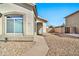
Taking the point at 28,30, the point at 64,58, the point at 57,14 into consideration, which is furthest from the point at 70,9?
the point at 64,58

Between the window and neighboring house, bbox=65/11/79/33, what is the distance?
9.04 feet

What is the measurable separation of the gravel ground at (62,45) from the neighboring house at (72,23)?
0.66 m

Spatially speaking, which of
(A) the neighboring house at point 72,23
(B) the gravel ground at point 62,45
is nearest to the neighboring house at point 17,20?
(B) the gravel ground at point 62,45

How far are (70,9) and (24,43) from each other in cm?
331

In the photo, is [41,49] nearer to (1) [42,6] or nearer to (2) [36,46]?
(2) [36,46]

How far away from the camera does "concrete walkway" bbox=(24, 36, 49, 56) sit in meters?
8.54

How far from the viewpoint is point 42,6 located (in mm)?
10086

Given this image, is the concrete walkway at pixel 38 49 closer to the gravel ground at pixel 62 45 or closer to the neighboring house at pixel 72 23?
the gravel ground at pixel 62 45

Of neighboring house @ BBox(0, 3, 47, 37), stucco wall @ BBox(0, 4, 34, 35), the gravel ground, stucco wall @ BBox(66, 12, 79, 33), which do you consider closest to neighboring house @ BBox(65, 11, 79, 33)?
stucco wall @ BBox(66, 12, 79, 33)

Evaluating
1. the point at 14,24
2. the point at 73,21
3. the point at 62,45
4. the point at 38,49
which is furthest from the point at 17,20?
the point at 73,21

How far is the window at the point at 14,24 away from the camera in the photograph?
10766mm

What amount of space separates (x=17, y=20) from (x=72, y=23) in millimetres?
3431

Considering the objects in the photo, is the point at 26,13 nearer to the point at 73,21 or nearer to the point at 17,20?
the point at 17,20

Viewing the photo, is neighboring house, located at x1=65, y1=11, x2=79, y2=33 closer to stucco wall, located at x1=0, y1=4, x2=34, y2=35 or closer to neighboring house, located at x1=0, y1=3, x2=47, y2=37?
neighboring house, located at x1=0, y1=3, x2=47, y2=37
